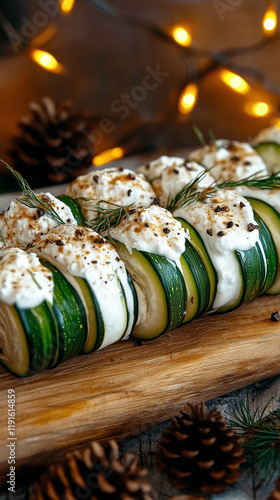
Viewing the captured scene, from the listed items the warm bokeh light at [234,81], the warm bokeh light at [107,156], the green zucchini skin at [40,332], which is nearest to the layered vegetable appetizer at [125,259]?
the green zucchini skin at [40,332]

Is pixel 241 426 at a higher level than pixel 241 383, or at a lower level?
lower

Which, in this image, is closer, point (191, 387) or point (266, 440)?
point (266, 440)

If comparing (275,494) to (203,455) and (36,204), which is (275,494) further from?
(36,204)

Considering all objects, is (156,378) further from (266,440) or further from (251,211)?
(251,211)

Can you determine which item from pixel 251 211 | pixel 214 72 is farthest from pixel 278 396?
pixel 214 72

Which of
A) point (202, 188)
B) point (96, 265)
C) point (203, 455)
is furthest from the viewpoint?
point (202, 188)

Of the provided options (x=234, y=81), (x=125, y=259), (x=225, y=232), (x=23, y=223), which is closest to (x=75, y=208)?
(x=23, y=223)
